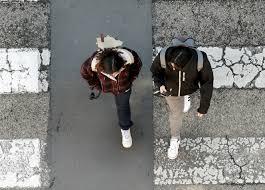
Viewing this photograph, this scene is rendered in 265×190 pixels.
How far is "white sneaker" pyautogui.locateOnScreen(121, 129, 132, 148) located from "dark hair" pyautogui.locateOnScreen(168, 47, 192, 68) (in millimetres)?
1507

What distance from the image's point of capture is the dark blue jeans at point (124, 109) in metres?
4.45

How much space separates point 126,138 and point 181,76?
1.36 meters

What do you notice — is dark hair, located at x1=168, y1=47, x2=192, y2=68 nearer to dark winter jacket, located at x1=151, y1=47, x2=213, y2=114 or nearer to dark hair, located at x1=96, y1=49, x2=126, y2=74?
dark winter jacket, located at x1=151, y1=47, x2=213, y2=114

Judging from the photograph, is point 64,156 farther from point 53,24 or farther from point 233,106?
point 233,106

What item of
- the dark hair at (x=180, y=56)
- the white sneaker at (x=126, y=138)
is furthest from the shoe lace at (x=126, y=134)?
the dark hair at (x=180, y=56)

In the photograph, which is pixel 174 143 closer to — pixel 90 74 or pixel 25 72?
pixel 90 74

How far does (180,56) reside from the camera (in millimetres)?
3596

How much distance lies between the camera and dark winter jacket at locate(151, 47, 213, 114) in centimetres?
377

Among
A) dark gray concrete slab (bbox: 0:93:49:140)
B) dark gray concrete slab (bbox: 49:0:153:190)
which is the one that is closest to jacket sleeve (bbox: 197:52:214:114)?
dark gray concrete slab (bbox: 49:0:153:190)

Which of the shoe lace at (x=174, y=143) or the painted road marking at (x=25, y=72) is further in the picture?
the painted road marking at (x=25, y=72)

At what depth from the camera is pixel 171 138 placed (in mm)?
5023

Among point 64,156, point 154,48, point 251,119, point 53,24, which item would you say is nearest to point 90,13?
point 53,24

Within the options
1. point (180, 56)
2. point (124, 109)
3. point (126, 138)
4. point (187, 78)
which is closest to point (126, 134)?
point (126, 138)

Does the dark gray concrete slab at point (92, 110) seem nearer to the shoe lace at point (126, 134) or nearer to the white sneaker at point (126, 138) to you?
the white sneaker at point (126, 138)
